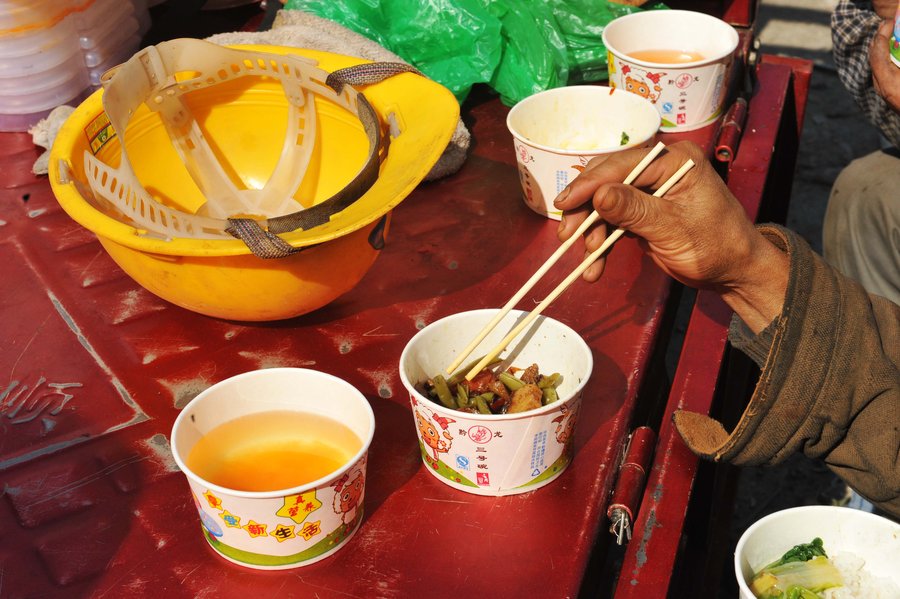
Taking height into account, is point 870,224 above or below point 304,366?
below

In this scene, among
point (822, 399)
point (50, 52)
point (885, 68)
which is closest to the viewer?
point (822, 399)

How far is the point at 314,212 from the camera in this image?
1.36m

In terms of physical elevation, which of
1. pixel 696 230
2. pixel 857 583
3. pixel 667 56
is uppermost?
pixel 696 230

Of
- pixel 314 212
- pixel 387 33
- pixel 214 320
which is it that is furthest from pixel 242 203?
pixel 387 33

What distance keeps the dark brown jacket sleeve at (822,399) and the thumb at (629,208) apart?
0.78 ft

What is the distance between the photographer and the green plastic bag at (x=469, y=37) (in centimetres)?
222

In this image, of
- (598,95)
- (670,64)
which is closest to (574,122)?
(598,95)

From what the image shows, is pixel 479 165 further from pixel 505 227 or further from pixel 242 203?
pixel 242 203

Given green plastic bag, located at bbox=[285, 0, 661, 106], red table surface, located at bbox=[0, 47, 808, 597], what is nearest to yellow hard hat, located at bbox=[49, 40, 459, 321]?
red table surface, located at bbox=[0, 47, 808, 597]

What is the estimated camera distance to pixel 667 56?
7.57 feet

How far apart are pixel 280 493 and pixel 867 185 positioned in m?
2.19

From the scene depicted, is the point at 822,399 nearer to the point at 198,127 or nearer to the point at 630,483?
the point at 630,483

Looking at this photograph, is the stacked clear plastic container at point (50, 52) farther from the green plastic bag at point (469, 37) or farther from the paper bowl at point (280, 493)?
the paper bowl at point (280, 493)

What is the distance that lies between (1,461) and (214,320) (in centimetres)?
44
